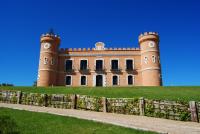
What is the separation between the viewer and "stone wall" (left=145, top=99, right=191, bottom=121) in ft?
43.0

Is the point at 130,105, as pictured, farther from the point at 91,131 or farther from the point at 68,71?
the point at 68,71

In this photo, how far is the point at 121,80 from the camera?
42.8 m

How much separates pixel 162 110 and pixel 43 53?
32764 mm

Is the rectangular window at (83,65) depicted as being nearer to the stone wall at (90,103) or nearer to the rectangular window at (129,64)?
the rectangular window at (129,64)

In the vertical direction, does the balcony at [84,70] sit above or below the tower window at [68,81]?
above

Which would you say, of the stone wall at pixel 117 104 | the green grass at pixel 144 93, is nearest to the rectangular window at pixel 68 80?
the green grass at pixel 144 93

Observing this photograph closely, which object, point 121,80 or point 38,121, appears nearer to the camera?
point 38,121

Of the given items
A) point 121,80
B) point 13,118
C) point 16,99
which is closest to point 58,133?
point 13,118

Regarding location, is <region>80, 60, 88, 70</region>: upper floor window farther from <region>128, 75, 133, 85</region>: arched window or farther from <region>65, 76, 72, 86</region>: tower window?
<region>128, 75, 133, 85</region>: arched window

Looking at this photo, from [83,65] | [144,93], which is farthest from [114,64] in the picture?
[144,93]

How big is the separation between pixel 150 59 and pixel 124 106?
2689 cm

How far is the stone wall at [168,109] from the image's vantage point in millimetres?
13117

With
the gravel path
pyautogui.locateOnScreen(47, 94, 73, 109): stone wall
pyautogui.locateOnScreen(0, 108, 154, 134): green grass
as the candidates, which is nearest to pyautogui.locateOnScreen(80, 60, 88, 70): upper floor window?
pyautogui.locateOnScreen(47, 94, 73, 109): stone wall

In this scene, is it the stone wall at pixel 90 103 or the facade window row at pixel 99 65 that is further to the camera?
the facade window row at pixel 99 65
